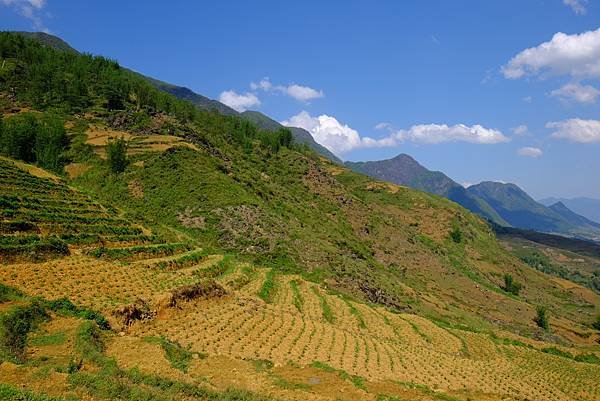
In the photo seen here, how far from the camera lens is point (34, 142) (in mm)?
73938

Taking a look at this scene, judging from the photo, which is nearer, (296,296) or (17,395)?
(17,395)

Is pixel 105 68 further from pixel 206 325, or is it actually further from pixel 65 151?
pixel 206 325

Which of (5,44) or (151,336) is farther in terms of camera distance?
(5,44)

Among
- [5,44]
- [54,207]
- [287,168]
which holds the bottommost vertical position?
[54,207]

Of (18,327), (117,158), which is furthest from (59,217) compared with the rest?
(117,158)

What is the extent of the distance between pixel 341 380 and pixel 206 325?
1102 centimetres

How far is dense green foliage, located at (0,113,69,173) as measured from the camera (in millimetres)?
70312

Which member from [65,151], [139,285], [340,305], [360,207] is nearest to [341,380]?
[139,285]

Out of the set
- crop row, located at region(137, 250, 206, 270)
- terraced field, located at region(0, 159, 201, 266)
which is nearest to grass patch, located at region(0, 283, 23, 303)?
terraced field, located at region(0, 159, 201, 266)

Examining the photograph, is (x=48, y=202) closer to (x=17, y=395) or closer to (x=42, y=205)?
(x=42, y=205)

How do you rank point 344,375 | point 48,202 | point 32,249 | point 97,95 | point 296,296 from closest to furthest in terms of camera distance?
point 344,375, point 32,249, point 48,202, point 296,296, point 97,95

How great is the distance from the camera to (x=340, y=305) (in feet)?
161

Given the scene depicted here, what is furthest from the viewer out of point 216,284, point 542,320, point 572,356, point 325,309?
point 542,320

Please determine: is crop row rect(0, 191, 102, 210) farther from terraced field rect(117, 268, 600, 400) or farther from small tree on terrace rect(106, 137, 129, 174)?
small tree on terrace rect(106, 137, 129, 174)
